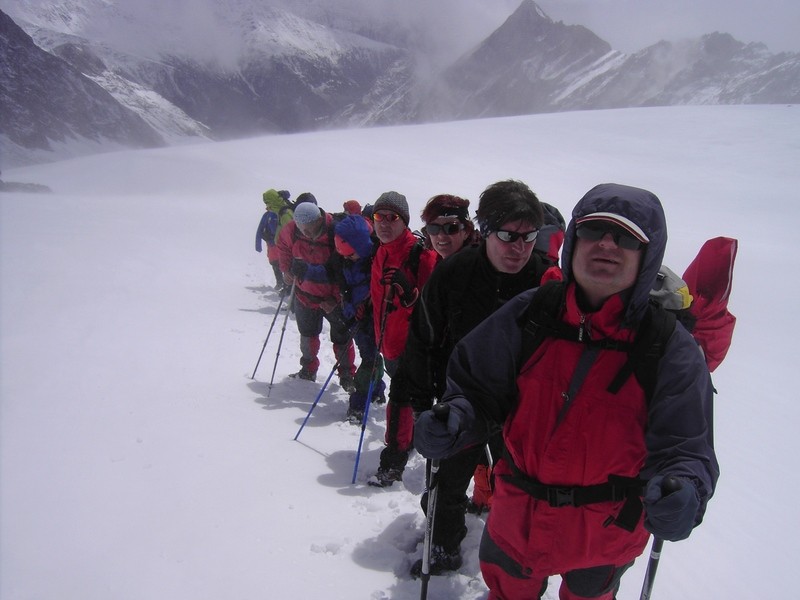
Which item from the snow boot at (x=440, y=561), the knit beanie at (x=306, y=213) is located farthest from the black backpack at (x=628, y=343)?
the knit beanie at (x=306, y=213)

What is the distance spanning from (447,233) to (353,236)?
149 centimetres

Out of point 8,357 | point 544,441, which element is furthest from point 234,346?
point 544,441

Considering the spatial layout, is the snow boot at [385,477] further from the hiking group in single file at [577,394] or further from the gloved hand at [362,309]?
the gloved hand at [362,309]

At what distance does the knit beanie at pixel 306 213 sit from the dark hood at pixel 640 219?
11.9 feet

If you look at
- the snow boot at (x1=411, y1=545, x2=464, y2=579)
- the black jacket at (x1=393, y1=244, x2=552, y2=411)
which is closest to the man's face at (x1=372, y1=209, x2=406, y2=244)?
the black jacket at (x1=393, y1=244, x2=552, y2=411)

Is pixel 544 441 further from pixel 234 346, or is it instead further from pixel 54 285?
pixel 54 285

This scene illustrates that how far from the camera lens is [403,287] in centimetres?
345

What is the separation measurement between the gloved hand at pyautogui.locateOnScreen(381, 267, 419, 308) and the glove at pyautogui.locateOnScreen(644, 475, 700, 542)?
2.18m

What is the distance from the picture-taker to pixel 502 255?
239 cm

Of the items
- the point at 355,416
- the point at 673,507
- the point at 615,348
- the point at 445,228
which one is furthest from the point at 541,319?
the point at 355,416

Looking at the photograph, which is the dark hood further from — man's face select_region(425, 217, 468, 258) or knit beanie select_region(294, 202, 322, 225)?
knit beanie select_region(294, 202, 322, 225)

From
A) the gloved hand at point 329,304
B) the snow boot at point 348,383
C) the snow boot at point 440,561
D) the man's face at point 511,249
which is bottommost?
the snow boot at point 440,561

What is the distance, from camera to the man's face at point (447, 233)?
3.11m

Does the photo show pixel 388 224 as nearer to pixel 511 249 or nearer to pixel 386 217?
pixel 386 217
